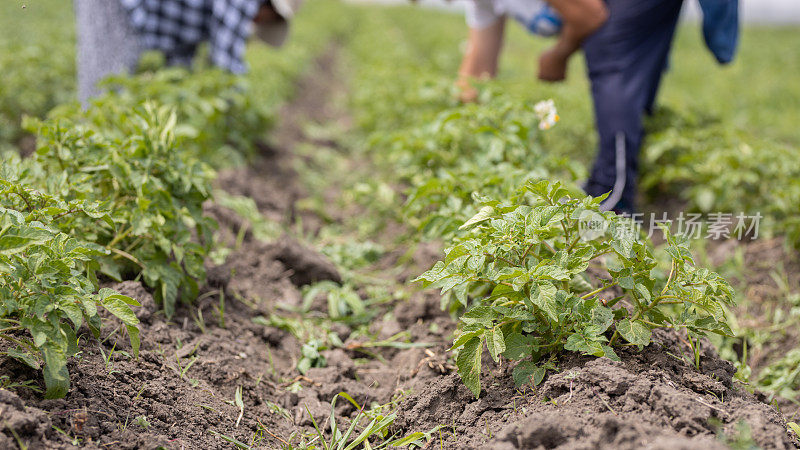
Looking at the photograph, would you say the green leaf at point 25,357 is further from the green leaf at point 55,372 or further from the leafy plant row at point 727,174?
the leafy plant row at point 727,174

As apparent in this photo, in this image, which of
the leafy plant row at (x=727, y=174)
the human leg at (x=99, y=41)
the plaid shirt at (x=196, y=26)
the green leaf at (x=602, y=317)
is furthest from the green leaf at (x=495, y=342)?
the plaid shirt at (x=196, y=26)

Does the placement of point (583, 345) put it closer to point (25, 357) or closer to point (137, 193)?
point (25, 357)

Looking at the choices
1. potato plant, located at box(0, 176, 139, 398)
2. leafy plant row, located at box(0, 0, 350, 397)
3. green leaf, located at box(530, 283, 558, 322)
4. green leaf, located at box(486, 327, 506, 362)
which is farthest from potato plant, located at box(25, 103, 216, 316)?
green leaf, located at box(530, 283, 558, 322)

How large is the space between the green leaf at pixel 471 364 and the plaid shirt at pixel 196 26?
333 centimetres

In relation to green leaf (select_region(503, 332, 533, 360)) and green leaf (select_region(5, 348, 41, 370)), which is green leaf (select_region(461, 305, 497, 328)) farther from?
green leaf (select_region(5, 348, 41, 370))

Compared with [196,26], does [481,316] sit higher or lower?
lower

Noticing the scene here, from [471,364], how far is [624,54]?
246 cm

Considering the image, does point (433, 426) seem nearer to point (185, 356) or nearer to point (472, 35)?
point (185, 356)

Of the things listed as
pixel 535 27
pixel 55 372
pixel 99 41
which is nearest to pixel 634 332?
pixel 55 372

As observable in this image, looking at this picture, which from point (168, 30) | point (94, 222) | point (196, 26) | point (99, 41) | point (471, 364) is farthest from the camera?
point (196, 26)

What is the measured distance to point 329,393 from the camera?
2.22 metres

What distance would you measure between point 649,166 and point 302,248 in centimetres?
261

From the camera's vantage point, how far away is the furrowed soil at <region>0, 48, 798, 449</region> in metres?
1.48

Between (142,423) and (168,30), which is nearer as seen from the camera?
(142,423)
